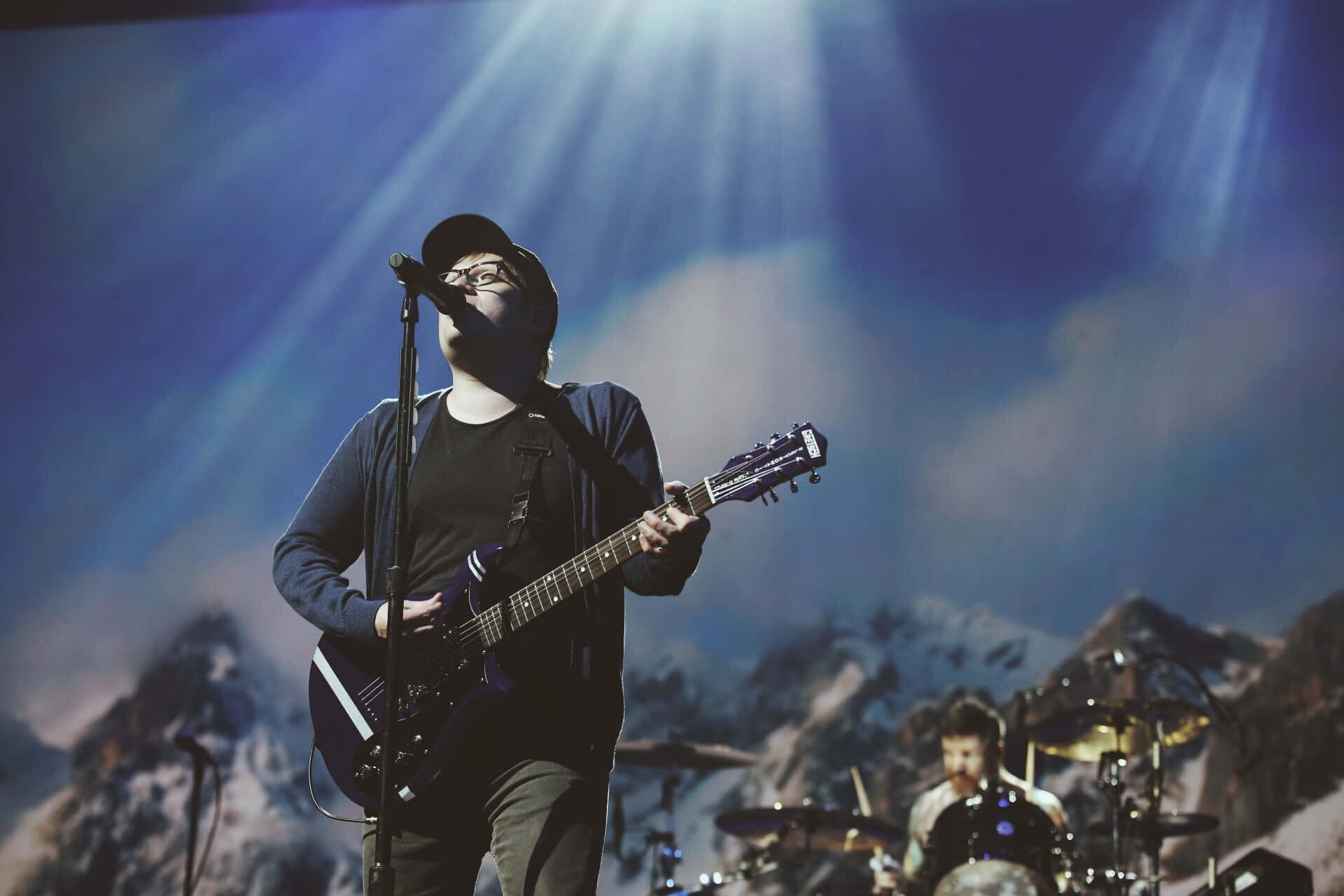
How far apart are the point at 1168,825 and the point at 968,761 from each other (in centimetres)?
88

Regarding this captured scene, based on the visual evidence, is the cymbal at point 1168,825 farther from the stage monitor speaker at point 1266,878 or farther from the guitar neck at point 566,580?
the guitar neck at point 566,580

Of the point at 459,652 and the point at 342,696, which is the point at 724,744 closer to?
the point at 342,696

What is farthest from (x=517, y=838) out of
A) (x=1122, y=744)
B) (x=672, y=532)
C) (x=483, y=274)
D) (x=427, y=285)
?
(x=1122, y=744)

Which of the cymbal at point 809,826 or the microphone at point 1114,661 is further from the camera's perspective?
the cymbal at point 809,826

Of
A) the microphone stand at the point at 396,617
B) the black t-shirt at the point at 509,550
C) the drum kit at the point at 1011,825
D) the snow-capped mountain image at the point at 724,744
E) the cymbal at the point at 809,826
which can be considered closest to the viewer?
the microphone stand at the point at 396,617

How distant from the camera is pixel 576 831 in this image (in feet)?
7.14

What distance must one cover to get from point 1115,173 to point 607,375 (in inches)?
126

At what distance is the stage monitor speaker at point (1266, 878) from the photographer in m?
4.76

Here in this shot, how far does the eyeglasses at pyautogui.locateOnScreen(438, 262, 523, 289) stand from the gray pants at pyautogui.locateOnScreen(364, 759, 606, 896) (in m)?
1.05

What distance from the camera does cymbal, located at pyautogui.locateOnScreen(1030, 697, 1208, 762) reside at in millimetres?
5262

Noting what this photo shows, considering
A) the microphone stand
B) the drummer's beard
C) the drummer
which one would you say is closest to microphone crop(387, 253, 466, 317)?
the microphone stand

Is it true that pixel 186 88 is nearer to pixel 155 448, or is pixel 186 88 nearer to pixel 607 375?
pixel 155 448

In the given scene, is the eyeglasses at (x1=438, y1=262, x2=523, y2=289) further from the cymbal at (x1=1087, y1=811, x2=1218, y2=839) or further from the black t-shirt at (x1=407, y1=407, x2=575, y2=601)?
the cymbal at (x1=1087, y1=811, x2=1218, y2=839)

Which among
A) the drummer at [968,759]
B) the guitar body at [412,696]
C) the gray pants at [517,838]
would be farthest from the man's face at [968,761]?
the guitar body at [412,696]
